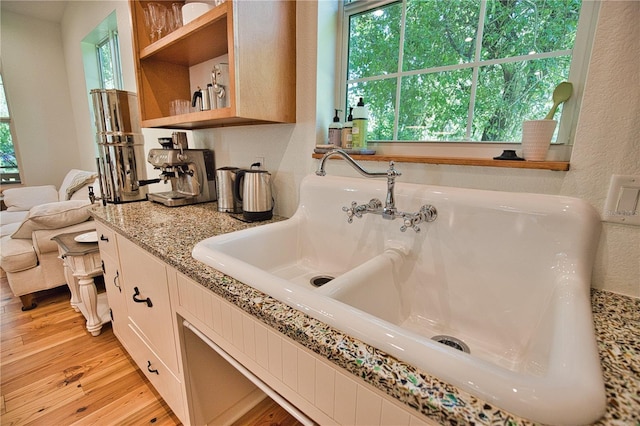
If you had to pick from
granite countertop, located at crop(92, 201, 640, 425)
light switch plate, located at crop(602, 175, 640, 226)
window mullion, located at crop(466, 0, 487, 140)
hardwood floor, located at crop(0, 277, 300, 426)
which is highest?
window mullion, located at crop(466, 0, 487, 140)

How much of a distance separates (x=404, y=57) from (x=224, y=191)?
96 cm

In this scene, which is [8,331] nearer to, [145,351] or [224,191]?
[145,351]

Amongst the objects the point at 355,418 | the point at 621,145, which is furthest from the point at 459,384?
the point at 621,145

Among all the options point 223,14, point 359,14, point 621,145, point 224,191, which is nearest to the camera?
point 621,145

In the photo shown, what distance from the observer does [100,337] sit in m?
1.79

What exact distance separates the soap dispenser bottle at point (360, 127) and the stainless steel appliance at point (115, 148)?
4.47 feet

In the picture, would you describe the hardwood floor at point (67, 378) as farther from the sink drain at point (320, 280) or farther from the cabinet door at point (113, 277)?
the sink drain at point (320, 280)

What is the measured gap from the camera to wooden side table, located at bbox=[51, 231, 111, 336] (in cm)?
166

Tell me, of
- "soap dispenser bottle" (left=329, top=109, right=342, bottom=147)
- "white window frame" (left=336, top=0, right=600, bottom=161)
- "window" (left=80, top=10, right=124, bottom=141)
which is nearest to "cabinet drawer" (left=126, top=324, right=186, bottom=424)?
"soap dispenser bottle" (left=329, top=109, right=342, bottom=147)

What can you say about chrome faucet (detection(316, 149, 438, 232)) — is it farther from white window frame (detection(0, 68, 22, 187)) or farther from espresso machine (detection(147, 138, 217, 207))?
white window frame (detection(0, 68, 22, 187))

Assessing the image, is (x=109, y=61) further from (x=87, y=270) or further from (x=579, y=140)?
(x=579, y=140)

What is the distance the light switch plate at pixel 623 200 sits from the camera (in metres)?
0.62

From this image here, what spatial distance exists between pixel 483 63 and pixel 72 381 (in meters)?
2.29

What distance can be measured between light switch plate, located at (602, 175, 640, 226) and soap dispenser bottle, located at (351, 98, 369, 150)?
71 cm
